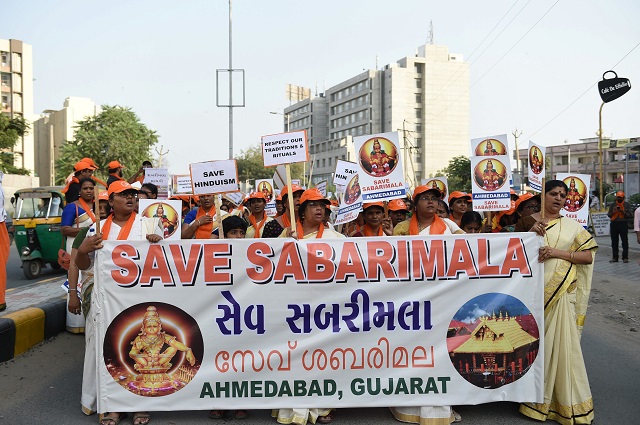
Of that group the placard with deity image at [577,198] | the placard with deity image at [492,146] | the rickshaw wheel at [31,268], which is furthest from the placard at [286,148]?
the rickshaw wheel at [31,268]

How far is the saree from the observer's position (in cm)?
420

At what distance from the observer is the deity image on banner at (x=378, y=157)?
5824 millimetres

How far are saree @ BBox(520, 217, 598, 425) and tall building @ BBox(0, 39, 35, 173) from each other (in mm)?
68473

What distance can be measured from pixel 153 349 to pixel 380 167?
9.21ft

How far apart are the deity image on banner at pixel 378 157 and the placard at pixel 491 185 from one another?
1.66 meters

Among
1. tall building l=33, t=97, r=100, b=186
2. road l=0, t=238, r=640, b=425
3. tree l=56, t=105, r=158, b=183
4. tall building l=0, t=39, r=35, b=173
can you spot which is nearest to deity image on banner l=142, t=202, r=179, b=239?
road l=0, t=238, r=640, b=425

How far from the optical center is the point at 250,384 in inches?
167

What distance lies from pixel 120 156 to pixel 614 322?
97.3 feet

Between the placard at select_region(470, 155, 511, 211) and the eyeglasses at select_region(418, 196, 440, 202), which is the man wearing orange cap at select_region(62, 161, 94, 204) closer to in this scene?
the eyeglasses at select_region(418, 196, 440, 202)

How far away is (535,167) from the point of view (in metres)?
6.26

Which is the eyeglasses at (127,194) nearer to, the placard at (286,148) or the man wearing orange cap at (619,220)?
the placard at (286,148)

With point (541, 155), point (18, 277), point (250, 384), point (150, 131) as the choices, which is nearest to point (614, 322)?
point (541, 155)

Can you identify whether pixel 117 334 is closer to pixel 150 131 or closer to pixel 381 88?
pixel 150 131

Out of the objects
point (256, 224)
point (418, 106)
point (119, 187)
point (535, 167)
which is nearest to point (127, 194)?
point (119, 187)
